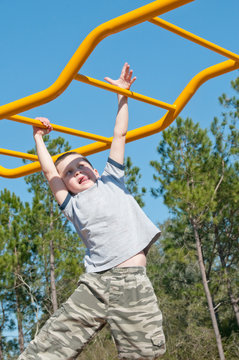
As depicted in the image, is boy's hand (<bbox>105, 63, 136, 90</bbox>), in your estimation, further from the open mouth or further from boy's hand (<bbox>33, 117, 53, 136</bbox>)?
the open mouth

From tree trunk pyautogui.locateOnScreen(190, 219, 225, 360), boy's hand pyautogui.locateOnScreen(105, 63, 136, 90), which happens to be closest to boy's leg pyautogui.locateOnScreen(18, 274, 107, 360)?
boy's hand pyautogui.locateOnScreen(105, 63, 136, 90)

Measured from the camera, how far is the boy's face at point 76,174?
2078 millimetres

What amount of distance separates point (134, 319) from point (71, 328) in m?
0.23

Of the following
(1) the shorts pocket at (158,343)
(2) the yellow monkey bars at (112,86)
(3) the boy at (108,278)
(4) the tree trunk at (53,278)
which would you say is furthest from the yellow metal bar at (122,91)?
(4) the tree trunk at (53,278)

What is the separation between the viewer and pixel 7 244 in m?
14.0

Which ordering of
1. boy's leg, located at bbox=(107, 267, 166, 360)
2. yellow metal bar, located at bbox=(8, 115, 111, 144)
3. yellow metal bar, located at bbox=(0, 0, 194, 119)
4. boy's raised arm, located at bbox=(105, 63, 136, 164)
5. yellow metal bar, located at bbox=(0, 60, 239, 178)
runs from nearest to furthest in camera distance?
1. yellow metal bar, located at bbox=(0, 0, 194, 119)
2. boy's leg, located at bbox=(107, 267, 166, 360)
3. boy's raised arm, located at bbox=(105, 63, 136, 164)
4. yellow metal bar, located at bbox=(8, 115, 111, 144)
5. yellow metal bar, located at bbox=(0, 60, 239, 178)

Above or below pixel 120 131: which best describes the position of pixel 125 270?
below

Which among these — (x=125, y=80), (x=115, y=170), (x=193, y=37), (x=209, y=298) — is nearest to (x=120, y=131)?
(x=115, y=170)

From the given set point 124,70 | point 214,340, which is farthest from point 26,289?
point 124,70

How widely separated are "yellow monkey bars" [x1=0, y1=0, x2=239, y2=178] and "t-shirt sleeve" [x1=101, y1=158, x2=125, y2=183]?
30 cm

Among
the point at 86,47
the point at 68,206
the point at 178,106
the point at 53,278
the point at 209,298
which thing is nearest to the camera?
the point at 86,47

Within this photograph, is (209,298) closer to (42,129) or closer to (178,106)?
(178,106)

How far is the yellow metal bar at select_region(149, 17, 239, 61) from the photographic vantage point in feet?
6.66

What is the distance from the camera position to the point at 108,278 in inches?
74.0
